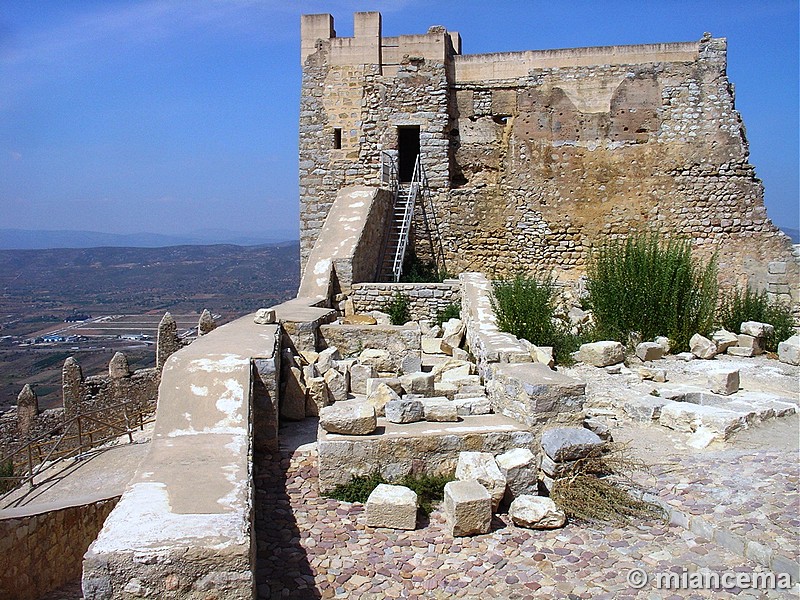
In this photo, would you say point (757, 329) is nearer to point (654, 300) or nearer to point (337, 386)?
point (654, 300)

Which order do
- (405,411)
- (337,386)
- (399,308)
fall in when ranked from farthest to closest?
(399,308) < (337,386) < (405,411)

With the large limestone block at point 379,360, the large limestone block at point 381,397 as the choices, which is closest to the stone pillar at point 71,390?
the large limestone block at point 379,360

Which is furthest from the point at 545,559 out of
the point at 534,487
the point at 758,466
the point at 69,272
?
the point at 69,272

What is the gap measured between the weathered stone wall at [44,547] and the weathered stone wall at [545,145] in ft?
26.4

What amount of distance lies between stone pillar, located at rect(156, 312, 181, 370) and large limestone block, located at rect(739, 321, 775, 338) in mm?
12926

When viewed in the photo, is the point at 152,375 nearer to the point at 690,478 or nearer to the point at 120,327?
the point at 690,478

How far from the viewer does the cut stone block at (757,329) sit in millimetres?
9812

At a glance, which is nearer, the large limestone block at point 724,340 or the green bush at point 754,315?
the large limestone block at point 724,340

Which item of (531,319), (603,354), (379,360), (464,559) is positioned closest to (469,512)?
(464,559)

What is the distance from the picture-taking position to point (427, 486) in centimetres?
543

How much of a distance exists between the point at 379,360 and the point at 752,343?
17.1 feet

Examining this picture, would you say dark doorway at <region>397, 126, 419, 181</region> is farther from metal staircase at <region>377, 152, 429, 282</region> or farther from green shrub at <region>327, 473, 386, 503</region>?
green shrub at <region>327, 473, 386, 503</region>

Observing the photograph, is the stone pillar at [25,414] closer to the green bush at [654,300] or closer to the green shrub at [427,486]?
the green bush at [654,300]

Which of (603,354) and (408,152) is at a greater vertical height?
(408,152)
